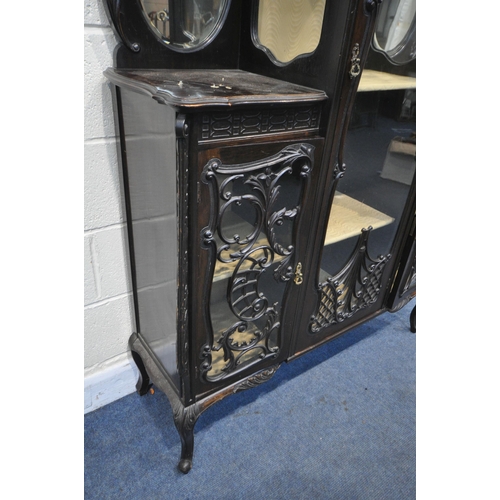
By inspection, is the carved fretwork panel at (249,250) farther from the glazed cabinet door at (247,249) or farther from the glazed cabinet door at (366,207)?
the glazed cabinet door at (366,207)

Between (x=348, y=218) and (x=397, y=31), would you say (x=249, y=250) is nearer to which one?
(x=348, y=218)

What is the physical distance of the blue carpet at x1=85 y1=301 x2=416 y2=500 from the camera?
1042 mm

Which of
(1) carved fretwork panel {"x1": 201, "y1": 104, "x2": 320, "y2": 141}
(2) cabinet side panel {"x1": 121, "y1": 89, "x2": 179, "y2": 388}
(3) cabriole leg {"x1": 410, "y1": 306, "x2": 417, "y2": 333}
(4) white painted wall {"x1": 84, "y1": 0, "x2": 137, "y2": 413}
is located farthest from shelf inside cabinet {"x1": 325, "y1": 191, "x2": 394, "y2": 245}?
(3) cabriole leg {"x1": 410, "y1": 306, "x2": 417, "y2": 333}

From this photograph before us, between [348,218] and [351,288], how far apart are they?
0.82 feet

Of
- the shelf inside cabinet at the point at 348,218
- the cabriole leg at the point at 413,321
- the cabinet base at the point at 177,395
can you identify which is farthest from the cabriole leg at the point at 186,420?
the cabriole leg at the point at 413,321

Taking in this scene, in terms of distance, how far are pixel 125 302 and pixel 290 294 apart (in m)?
0.48

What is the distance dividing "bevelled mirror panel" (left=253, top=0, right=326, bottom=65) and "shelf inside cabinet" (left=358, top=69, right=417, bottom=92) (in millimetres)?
131

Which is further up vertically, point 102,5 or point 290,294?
point 102,5

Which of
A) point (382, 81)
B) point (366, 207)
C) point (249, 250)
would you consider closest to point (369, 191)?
point (366, 207)

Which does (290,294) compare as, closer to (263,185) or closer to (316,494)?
(263,185)

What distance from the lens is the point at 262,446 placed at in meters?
1.14

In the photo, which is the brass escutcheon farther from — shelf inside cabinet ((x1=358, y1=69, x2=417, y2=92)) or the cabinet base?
shelf inside cabinet ((x1=358, y1=69, x2=417, y2=92))

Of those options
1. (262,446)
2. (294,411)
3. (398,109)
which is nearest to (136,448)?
(262,446)

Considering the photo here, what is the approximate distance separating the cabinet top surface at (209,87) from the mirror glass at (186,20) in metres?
0.06
